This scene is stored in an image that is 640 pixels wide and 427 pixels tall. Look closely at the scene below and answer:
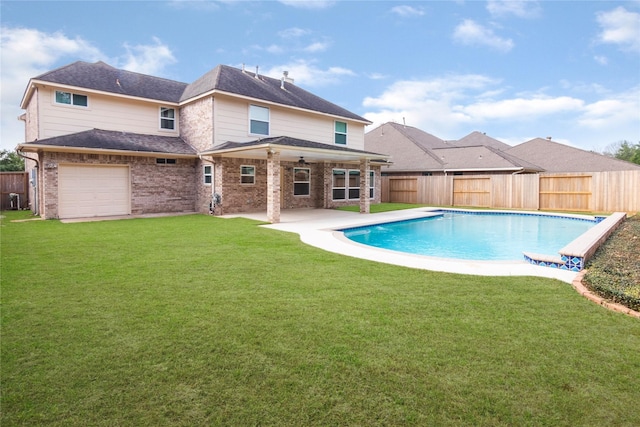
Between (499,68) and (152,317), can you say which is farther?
(499,68)

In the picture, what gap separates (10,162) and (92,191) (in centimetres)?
2119

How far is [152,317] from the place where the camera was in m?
4.21

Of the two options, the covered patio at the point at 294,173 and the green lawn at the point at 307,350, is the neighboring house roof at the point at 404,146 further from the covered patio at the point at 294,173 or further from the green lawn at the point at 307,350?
the green lawn at the point at 307,350

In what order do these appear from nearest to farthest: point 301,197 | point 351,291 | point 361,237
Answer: point 351,291 < point 361,237 < point 301,197

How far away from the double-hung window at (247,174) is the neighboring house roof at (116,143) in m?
2.25

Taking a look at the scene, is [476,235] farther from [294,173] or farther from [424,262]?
[294,173]

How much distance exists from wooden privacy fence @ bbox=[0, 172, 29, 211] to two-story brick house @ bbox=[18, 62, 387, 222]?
281 centimetres

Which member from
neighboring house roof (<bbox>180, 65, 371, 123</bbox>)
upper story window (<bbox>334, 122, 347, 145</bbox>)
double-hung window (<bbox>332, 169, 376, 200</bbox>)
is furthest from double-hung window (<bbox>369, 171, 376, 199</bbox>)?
neighboring house roof (<bbox>180, 65, 371, 123</bbox>)

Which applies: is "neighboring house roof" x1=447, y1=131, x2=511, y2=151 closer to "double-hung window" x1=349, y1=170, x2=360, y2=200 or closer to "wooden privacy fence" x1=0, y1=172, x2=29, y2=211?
"double-hung window" x1=349, y1=170, x2=360, y2=200

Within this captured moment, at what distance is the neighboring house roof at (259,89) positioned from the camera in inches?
676

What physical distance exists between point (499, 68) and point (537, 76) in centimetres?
255

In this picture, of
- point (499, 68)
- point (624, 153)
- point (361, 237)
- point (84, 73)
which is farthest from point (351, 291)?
point (624, 153)

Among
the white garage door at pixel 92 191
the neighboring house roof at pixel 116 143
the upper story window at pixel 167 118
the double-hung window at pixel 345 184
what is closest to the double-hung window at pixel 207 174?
→ the neighboring house roof at pixel 116 143

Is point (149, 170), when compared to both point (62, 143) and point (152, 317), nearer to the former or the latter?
point (62, 143)
